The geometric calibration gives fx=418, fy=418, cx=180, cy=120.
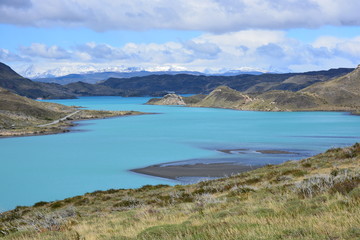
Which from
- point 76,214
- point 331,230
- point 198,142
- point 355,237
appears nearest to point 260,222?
point 331,230

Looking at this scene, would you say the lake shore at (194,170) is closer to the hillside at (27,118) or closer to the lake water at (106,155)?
the lake water at (106,155)

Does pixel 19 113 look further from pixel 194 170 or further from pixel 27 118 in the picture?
pixel 194 170

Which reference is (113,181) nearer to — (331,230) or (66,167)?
(66,167)

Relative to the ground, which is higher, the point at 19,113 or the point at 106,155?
the point at 19,113

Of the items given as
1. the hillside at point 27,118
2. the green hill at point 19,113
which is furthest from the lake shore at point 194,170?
the green hill at point 19,113

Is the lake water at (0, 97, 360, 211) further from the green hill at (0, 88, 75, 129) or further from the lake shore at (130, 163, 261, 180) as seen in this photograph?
the green hill at (0, 88, 75, 129)

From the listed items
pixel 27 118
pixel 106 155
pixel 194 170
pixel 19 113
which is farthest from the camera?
pixel 19 113

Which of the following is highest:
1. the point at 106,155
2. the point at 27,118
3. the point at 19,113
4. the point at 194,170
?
the point at 19,113

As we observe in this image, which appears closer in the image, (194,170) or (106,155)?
(194,170)

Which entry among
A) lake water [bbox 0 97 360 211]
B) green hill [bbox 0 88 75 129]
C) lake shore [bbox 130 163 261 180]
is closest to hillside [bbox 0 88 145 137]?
green hill [bbox 0 88 75 129]

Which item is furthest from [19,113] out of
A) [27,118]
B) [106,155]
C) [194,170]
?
[194,170]

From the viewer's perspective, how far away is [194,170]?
60.8m

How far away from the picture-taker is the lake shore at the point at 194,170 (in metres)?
56.6

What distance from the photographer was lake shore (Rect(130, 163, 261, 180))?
5659 centimetres
